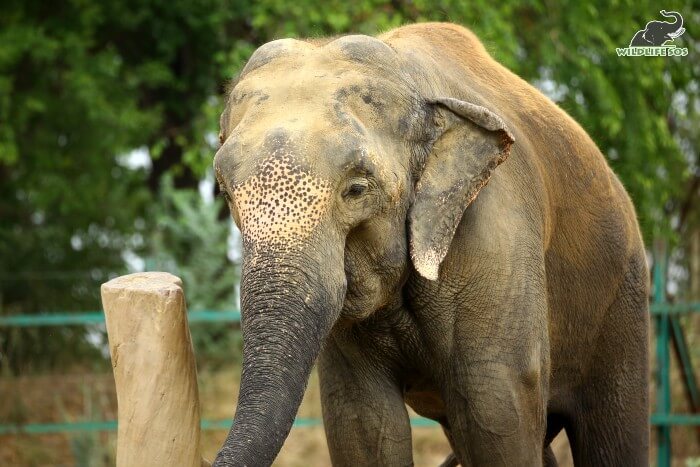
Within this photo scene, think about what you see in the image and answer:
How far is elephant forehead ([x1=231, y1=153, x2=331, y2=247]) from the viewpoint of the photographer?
4074 millimetres

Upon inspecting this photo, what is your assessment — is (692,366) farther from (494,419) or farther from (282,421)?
(282,421)

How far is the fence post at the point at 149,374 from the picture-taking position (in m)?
4.09

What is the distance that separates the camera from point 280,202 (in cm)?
410

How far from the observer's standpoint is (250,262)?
4047mm

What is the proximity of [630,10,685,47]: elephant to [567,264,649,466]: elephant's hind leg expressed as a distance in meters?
2.83

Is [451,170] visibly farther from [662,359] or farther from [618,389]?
[662,359]

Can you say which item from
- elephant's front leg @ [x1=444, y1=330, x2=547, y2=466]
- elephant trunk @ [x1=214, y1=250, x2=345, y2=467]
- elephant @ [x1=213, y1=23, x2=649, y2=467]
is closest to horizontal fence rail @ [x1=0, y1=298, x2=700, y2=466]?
elephant @ [x1=213, y1=23, x2=649, y2=467]

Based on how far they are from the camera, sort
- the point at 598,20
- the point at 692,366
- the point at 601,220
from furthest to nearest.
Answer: the point at 598,20
the point at 692,366
the point at 601,220

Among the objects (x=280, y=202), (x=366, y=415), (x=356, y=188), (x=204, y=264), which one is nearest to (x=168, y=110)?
(x=204, y=264)

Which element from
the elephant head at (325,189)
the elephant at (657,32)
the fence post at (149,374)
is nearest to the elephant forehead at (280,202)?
the elephant head at (325,189)

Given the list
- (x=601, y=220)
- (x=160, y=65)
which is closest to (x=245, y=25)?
(x=160, y=65)

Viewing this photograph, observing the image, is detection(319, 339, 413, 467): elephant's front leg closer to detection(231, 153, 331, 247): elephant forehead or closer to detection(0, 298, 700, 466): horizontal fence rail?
detection(231, 153, 331, 247): elephant forehead

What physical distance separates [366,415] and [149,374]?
114 centimetres

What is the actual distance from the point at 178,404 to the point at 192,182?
1233cm
